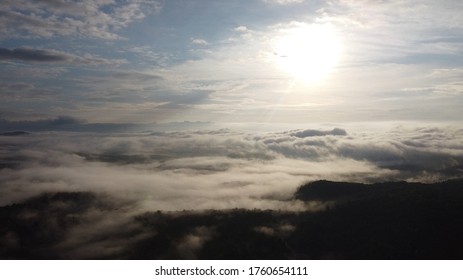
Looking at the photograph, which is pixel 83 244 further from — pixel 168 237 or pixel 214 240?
pixel 214 240

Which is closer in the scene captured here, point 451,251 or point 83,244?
point 451,251

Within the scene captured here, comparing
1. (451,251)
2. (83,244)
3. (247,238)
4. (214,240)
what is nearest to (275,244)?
(247,238)
